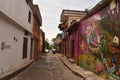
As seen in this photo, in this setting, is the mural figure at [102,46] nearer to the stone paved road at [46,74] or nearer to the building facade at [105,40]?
the building facade at [105,40]

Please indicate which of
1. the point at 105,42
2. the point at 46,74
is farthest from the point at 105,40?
the point at 46,74

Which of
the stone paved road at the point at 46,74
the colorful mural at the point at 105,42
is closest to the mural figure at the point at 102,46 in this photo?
the colorful mural at the point at 105,42

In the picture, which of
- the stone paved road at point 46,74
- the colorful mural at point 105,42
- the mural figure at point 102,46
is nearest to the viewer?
the colorful mural at point 105,42

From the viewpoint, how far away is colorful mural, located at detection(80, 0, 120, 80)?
7793mm

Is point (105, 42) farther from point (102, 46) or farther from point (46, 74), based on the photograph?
point (46, 74)

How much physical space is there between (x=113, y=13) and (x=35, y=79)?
518cm

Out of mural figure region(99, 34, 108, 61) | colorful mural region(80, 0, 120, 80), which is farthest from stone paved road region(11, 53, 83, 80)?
mural figure region(99, 34, 108, 61)

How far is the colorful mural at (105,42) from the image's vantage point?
779 centimetres

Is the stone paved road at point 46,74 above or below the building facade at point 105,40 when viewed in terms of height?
below

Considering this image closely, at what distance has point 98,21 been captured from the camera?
10219 mm

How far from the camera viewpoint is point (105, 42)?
9.11 metres

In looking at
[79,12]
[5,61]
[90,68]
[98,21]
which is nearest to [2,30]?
[5,61]

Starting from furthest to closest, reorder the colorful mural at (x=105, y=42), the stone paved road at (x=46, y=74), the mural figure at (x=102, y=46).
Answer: the stone paved road at (x=46, y=74) < the mural figure at (x=102, y=46) < the colorful mural at (x=105, y=42)

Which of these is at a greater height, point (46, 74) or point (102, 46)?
point (102, 46)
